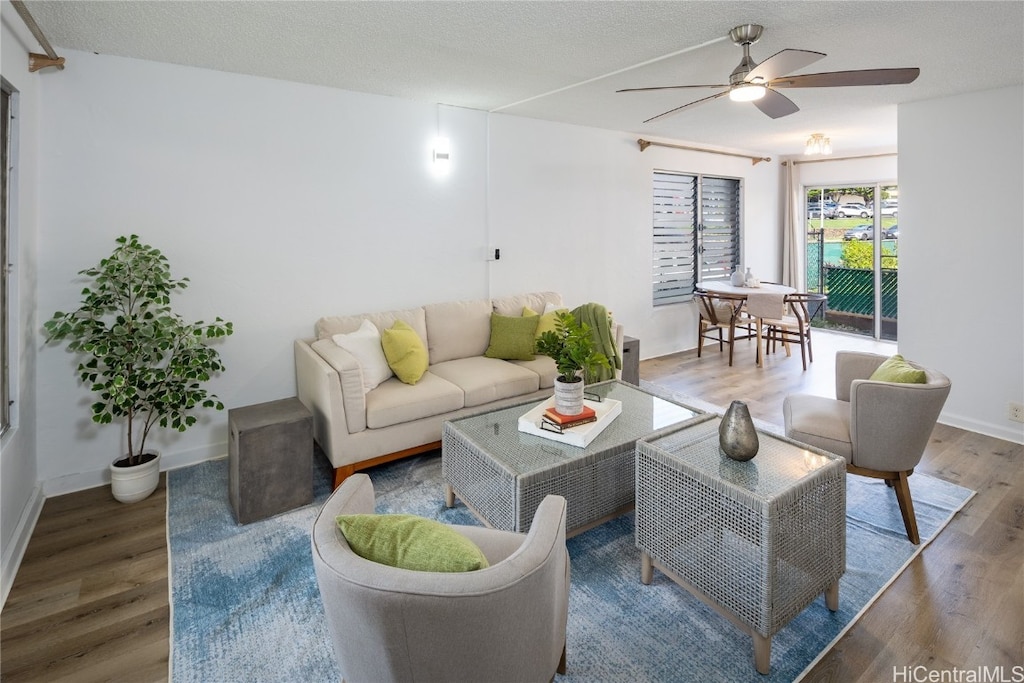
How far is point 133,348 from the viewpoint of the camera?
274 centimetres

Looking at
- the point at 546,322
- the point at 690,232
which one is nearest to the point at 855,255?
the point at 690,232

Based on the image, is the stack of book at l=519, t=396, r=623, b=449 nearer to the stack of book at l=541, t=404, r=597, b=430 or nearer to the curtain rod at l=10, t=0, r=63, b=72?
the stack of book at l=541, t=404, r=597, b=430

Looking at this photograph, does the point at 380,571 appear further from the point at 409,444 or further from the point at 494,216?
the point at 494,216

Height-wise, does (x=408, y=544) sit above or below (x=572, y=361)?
below

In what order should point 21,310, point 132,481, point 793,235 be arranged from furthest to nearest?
point 793,235 → point 132,481 → point 21,310

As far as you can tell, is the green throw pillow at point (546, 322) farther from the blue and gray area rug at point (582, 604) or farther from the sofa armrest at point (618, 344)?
the blue and gray area rug at point (582, 604)

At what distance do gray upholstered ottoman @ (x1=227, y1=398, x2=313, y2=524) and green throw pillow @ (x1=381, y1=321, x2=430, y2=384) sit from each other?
70 cm

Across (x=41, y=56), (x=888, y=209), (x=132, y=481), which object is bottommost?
(x=132, y=481)

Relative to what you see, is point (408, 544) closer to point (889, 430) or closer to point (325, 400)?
point (325, 400)

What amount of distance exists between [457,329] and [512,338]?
0.42 m

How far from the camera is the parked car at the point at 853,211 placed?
269 inches

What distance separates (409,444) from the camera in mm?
3221

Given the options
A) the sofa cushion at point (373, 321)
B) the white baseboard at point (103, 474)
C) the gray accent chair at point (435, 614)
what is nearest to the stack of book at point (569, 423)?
the gray accent chair at point (435, 614)

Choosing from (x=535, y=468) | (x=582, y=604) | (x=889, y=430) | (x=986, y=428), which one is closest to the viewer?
(x=582, y=604)
